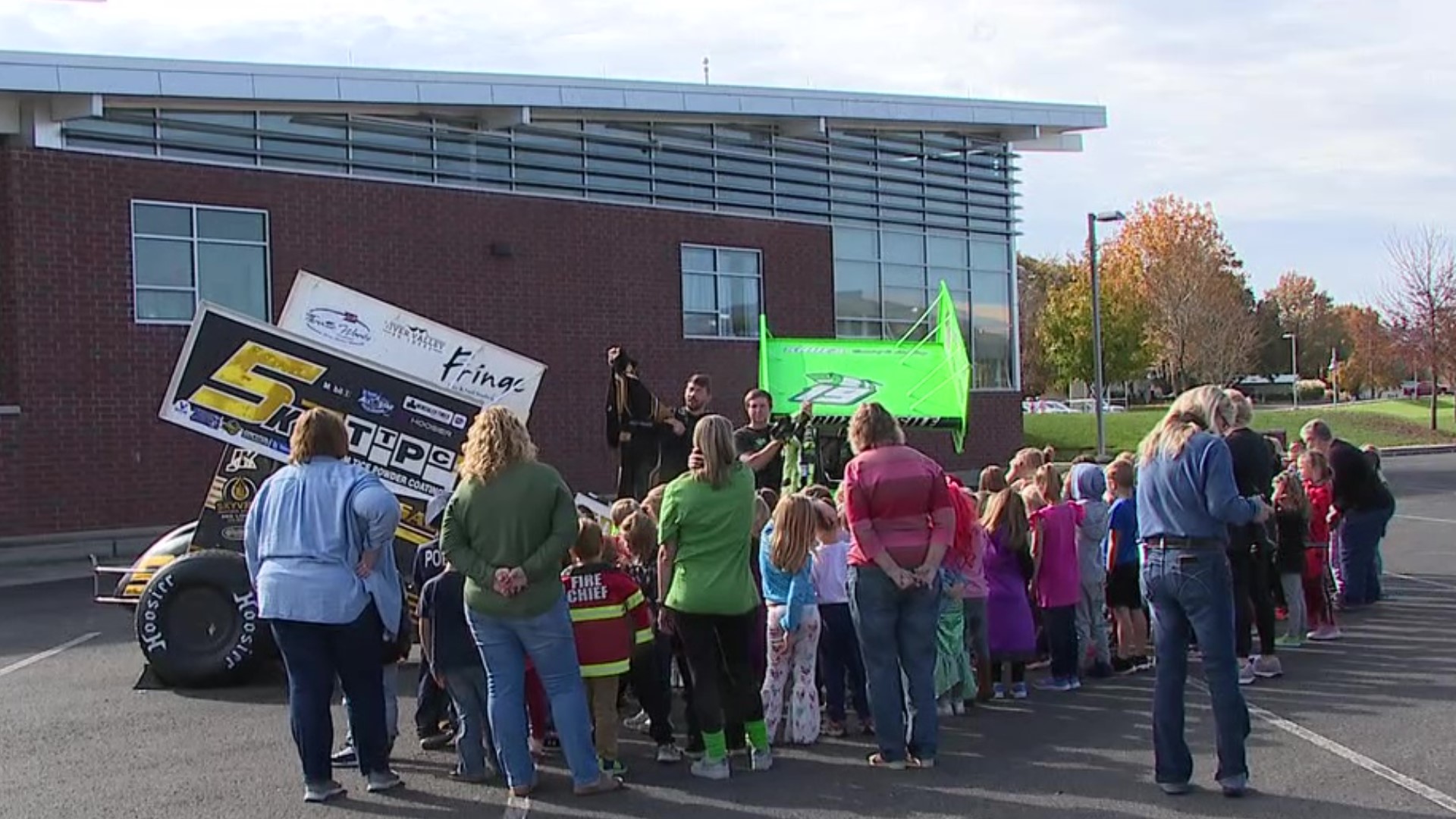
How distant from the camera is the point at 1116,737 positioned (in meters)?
7.70

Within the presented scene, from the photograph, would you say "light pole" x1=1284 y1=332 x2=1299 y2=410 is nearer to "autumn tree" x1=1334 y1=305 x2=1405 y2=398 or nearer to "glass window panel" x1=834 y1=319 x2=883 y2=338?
"autumn tree" x1=1334 y1=305 x2=1405 y2=398

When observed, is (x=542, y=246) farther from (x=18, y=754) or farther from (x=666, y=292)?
(x=18, y=754)

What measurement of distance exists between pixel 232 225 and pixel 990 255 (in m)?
17.0

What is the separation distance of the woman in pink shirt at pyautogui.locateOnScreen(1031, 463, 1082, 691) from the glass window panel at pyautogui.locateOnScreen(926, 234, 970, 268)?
2201 cm

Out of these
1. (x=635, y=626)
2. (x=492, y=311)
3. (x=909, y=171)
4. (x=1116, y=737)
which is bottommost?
(x=1116, y=737)

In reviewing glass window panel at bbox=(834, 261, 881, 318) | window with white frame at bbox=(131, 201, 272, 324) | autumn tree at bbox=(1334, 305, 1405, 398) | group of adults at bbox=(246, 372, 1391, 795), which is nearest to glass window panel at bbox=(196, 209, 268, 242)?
A: window with white frame at bbox=(131, 201, 272, 324)

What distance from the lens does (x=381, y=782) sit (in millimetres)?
6906

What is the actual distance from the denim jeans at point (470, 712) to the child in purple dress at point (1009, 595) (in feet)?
10.5

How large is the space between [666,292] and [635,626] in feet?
62.8

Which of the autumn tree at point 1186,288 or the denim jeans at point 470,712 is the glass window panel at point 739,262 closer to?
the denim jeans at point 470,712

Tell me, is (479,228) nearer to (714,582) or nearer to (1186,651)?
(714,582)

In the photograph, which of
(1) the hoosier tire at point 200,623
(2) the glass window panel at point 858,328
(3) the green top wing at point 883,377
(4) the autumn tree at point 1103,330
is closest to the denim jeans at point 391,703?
(1) the hoosier tire at point 200,623

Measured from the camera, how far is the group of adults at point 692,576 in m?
6.40

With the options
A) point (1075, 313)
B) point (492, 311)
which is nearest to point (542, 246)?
point (492, 311)
